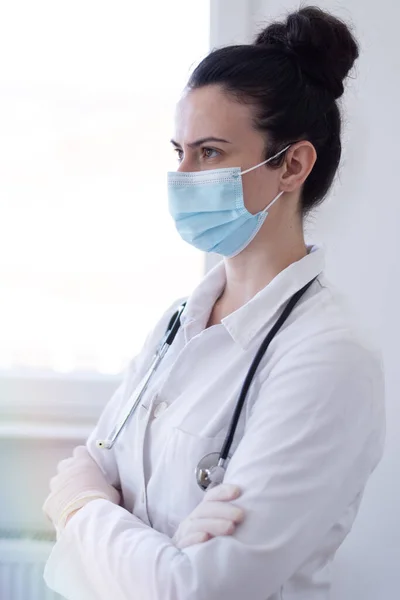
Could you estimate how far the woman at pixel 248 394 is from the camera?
945 mm

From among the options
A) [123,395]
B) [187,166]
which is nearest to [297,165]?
[187,166]

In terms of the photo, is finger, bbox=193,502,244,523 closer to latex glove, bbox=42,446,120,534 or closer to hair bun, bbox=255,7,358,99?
latex glove, bbox=42,446,120,534

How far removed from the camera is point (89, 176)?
1.96 meters

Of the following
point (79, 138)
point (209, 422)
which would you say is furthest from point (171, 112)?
point (209, 422)

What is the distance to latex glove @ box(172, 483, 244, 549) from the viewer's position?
930mm

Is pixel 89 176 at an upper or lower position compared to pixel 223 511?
upper

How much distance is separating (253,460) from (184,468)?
18 cm

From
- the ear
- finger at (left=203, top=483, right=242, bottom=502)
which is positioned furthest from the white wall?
finger at (left=203, top=483, right=242, bottom=502)

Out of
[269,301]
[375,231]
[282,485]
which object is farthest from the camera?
[375,231]

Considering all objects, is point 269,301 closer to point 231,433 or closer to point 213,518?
point 231,433

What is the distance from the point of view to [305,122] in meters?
1.19

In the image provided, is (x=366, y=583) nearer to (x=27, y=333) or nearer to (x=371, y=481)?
(x=371, y=481)

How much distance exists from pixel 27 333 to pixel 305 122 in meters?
1.21

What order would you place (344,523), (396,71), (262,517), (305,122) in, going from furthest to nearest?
(396,71), (305,122), (344,523), (262,517)
